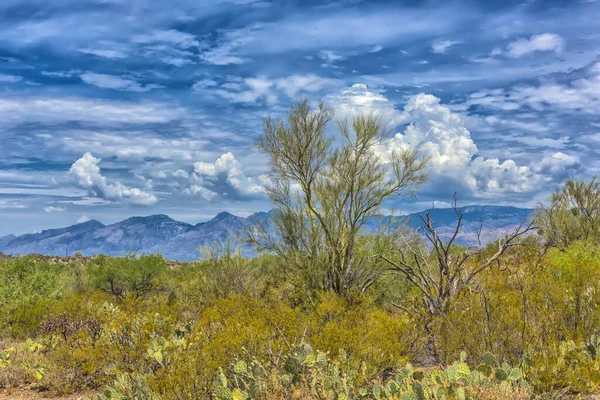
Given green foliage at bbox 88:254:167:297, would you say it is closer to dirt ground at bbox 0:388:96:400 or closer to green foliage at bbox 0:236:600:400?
green foliage at bbox 0:236:600:400

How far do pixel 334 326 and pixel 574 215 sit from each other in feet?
107

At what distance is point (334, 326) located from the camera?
321 inches

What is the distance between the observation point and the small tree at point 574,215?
32.8 m

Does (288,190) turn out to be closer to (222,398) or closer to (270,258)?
(270,258)

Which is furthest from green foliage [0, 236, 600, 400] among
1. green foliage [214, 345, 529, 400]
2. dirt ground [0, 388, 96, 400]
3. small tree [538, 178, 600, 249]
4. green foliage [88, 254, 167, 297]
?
small tree [538, 178, 600, 249]

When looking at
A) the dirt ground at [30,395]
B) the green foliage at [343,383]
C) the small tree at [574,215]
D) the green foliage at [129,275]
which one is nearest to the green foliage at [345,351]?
the green foliage at [343,383]

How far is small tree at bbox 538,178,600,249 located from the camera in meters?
32.8

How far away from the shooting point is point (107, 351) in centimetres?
852

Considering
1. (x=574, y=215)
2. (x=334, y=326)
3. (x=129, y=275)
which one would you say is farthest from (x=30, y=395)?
(x=574, y=215)

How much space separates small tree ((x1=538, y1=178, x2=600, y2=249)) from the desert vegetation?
1872 centimetres

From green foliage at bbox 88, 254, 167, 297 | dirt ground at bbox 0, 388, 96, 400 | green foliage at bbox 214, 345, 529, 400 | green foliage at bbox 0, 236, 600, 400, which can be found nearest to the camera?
green foliage at bbox 214, 345, 529, 400

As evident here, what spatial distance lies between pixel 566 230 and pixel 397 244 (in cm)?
2056

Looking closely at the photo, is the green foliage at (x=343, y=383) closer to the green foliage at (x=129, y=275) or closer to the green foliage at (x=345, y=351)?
the green foliage at (x=345, y=351)

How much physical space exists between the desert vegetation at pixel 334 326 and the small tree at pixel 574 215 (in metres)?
18.7
